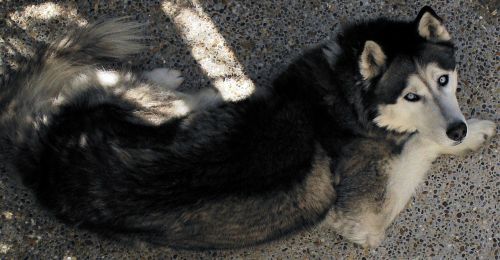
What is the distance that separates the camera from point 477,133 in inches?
142

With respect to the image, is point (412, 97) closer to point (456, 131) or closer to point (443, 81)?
point (443, 81)

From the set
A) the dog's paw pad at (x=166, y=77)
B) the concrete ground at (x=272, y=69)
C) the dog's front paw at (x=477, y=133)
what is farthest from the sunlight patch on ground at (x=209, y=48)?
the dog's front paw at (x=477, y=133)

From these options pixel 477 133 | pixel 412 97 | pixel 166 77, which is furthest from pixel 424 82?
pixel 166 77

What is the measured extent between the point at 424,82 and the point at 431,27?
0.38 m

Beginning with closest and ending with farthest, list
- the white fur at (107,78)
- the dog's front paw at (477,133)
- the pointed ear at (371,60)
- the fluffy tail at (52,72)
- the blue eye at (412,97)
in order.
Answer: the pointed ear at (371,60), the blue eye at (412,97), the fluffy tail at (52,72), the white fur at (107,78), the dog's front paw at (477,133)

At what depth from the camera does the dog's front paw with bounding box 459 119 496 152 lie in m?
3.59

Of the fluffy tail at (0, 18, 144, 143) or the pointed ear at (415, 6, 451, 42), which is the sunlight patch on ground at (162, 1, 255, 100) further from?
the pointed ear at (415, 6, 451, 42)

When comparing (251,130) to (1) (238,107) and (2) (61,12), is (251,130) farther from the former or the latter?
(2) (61,12)

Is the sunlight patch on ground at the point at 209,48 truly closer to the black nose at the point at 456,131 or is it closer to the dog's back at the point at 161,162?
the dog's back at the point at 161,162

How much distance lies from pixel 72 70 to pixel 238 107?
1.20m

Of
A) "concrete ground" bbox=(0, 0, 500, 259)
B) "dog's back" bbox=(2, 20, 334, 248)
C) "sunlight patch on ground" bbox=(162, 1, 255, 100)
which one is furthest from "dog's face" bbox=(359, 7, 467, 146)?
"sunlight patch on ground" bbox=(162, 1, 255, 100)

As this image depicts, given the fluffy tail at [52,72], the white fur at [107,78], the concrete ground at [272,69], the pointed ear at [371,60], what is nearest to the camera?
the pointed ear at [371,60]

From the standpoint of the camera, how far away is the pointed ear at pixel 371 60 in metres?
A: 2.72

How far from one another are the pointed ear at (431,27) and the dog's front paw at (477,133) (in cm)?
91
